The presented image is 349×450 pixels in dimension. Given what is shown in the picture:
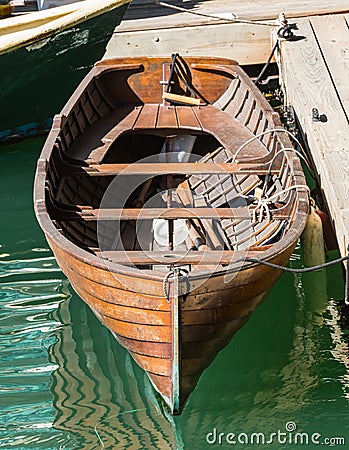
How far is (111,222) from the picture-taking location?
19.4ft

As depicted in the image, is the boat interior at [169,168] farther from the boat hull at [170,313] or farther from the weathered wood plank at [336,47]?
the weathered wood plank at [336,47]

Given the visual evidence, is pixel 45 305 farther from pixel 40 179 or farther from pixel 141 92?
pixel 141 92

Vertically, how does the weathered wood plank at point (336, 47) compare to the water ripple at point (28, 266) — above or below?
above

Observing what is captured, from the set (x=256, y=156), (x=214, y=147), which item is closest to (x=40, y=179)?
(x=256, y=156)

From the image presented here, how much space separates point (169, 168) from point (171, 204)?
73cm

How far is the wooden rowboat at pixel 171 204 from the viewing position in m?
4.45

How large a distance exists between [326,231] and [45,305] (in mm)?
1971

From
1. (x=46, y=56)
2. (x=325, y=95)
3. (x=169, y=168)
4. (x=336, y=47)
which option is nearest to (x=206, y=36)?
(x=336, y=47)

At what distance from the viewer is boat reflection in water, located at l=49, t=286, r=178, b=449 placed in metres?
4.91

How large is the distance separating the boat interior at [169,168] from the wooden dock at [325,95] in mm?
303

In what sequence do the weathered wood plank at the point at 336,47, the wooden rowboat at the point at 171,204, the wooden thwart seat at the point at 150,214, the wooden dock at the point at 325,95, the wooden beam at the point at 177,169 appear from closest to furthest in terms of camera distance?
the wooden rowboat at the point at 171,204 → the wooden thwart seat at the point at 150,214 → the wooden dock at the point at 325,95 → the wooden beam at the point at 177,169 → the weathered wood plank at the point at 336,47

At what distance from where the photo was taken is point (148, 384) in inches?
209


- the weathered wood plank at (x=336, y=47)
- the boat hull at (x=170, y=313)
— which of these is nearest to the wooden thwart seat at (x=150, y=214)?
the boat hull at (x=170, y=313)

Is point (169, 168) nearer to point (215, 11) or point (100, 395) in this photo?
point (100, 395)
